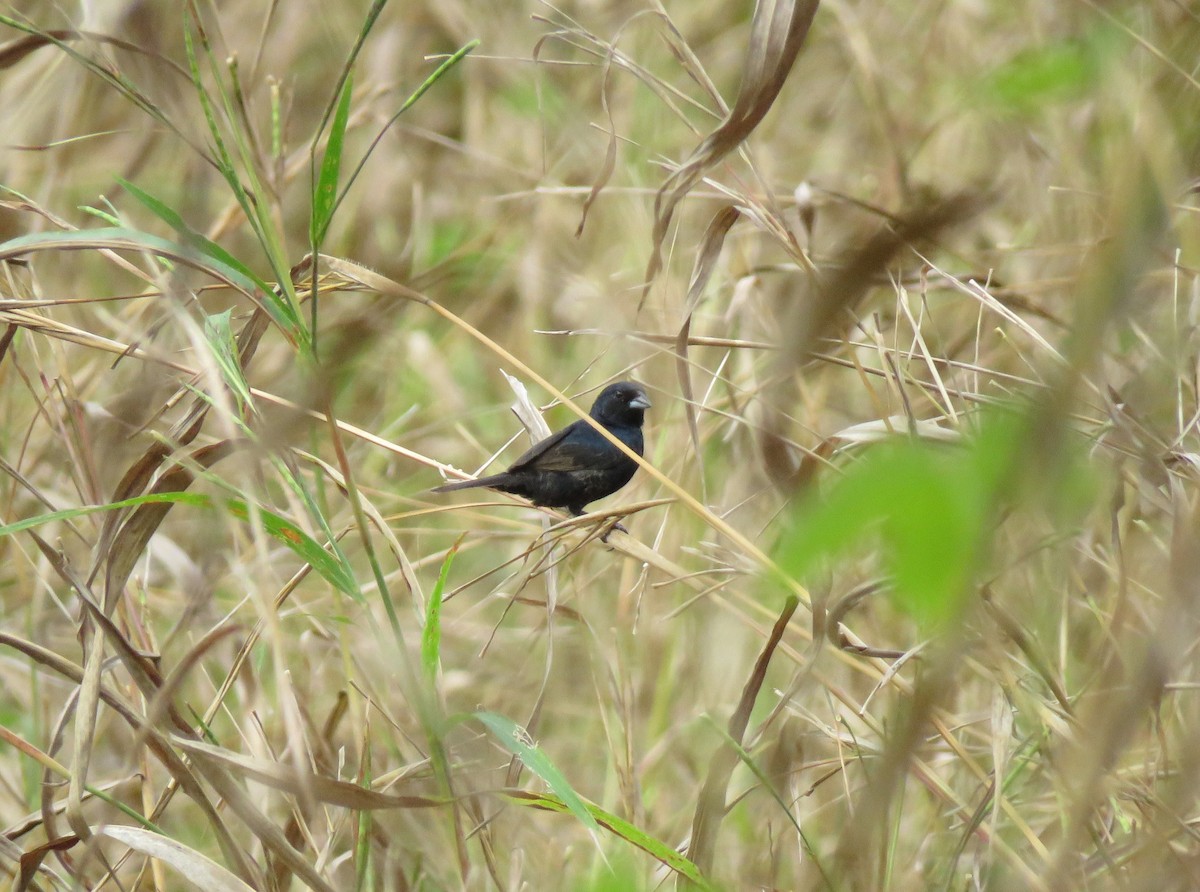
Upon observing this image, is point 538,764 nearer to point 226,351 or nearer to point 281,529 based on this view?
point 281,529

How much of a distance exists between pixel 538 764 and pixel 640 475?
2169mm

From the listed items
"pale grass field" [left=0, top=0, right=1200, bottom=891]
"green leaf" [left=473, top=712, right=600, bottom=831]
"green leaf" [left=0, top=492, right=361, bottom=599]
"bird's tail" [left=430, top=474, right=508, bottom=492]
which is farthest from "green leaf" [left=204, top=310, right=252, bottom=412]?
"bird's tail" [left=430, top=474, right=508, bottom=492]

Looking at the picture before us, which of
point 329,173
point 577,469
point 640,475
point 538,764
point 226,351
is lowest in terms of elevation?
point 577,469

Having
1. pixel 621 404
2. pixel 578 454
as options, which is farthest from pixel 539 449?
pixel 621 404

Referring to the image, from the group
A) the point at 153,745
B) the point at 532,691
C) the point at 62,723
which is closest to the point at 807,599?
the point at 153,745

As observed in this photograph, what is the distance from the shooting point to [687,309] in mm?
2201

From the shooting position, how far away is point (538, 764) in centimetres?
182

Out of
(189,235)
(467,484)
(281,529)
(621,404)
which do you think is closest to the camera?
(189,235)

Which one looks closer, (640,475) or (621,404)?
(640,475)

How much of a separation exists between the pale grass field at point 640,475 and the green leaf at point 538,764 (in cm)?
2

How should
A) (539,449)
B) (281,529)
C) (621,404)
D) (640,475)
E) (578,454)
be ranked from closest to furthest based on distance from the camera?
(281,529) < (539,449) < (640,475) < (578,454) < (621,404)

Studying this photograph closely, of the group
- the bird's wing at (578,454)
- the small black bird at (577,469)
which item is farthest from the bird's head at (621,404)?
the bird's wing at (578,454)

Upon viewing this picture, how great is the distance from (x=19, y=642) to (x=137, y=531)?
10.3 inches

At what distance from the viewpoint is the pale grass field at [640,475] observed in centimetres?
136
